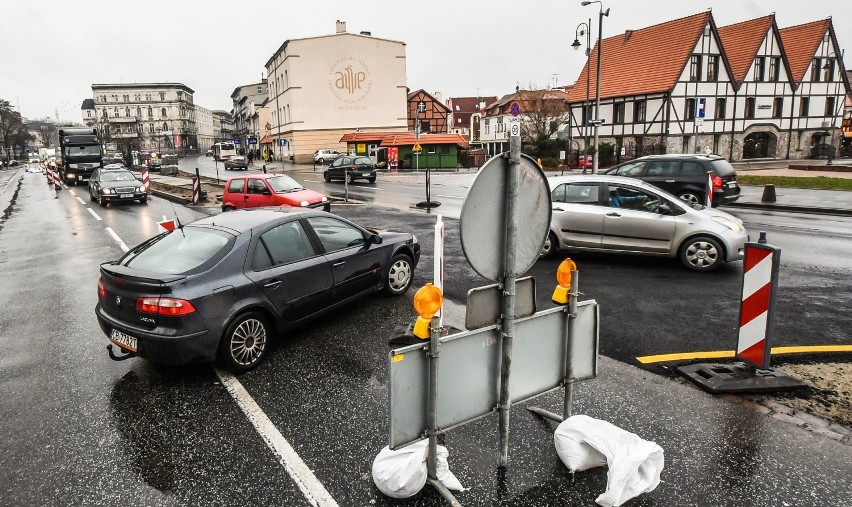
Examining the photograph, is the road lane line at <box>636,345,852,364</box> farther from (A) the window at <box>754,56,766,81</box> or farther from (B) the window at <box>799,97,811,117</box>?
(B) the window at <box>799,97,811,117</box>

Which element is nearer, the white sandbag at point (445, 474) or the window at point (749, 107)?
the white sandbag at point (445, 474)

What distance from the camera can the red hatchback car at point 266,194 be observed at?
15854mm

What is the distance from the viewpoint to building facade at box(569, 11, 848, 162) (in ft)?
135

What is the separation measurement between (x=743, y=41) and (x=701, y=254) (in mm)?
44323

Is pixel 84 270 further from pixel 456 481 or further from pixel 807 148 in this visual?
pixel 807 148

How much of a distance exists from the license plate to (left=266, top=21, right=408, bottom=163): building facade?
5460cm

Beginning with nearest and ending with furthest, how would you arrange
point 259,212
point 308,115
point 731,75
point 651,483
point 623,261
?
point 651,483 → point 259,212 → point 623,261 → point 731,75 → point 308,115

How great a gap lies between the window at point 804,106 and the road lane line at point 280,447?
177ft

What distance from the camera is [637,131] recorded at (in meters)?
43.0

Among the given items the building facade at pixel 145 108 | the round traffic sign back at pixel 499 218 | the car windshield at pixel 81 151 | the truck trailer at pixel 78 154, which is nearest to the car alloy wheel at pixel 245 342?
A: the round traffic sign back at pixel 499 218

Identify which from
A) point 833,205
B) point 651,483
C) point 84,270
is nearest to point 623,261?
point 651,483

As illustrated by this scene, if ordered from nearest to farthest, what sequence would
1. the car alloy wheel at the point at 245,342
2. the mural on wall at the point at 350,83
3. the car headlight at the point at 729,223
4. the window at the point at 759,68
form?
the car alloy wheel at the point at 245,342 < the car headlight at the point at 729,223 < the window at the point at 759,68 < the mural on wall at the point at 350,83

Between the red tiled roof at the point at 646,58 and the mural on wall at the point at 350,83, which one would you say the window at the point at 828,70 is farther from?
the mural on wall at the point at 350,83

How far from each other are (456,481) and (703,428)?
2.07 meters
